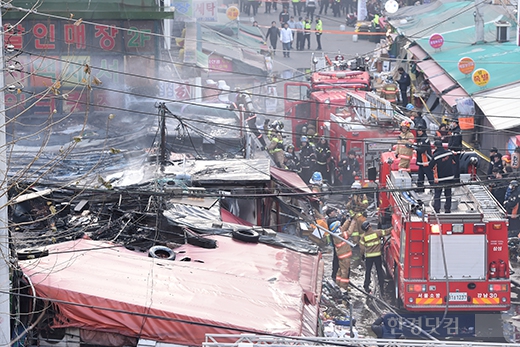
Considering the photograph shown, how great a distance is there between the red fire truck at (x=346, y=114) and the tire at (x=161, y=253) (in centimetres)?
882

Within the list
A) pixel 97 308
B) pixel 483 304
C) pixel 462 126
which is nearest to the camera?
pixel 97 308

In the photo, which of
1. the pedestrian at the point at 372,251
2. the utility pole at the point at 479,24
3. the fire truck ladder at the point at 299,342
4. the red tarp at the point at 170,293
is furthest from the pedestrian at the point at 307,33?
the fire truck ladder at the point at 299,342

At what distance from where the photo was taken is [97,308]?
930 centimetres

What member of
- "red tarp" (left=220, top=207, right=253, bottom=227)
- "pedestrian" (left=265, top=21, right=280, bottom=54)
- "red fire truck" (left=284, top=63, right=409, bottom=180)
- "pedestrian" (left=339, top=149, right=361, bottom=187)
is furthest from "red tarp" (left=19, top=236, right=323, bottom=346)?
"pedestrian" (left=265, top=21, right=280, bottom=54)

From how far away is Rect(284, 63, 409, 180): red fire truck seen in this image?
21.1 meters

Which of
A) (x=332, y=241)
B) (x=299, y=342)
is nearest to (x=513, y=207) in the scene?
(x=332, y=241)

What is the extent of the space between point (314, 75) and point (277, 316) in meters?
16.9

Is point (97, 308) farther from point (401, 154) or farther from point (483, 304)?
point (401, 154)

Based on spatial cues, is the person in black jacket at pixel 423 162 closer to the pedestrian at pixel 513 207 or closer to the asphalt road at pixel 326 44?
the pedestrian at pixel 513 207

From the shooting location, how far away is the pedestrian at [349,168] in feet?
70.1

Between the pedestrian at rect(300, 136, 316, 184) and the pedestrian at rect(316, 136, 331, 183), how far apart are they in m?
0.24

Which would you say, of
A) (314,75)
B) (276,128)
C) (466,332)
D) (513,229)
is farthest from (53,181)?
(314,75)

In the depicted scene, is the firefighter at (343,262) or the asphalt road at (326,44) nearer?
the firefighter at (343,262)

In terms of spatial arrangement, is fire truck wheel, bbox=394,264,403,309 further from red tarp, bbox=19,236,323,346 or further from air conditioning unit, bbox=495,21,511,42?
air conditioning unit, bbox=495,21,511,42
